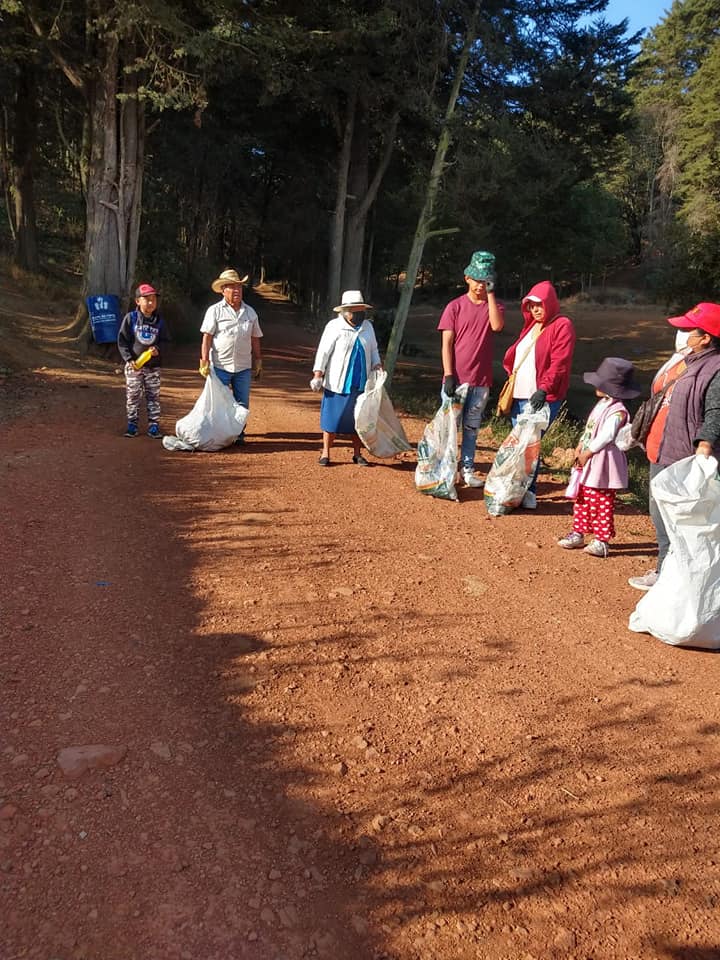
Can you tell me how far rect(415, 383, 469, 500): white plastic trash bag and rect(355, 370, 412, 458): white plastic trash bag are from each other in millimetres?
629

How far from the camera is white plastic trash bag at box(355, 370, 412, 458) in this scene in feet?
21.1

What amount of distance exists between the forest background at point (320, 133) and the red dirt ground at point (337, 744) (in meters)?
8.29

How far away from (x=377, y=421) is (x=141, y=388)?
2.49m

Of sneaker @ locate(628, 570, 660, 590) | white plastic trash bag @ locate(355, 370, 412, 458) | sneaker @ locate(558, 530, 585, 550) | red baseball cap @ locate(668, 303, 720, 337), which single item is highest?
red baseball cap @ locate(668, 303, 720, 337)

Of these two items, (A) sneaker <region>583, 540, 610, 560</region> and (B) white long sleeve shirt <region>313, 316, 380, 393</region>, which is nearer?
(A) sneaker <region>583, 540, 610, 560</region>

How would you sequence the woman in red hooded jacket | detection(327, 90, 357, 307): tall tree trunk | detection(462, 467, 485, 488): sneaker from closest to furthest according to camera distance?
1. the woman in red hooded jacket
2. detection(462, 467, 485, 488): sneaker
3. detection(327, 90, 357, 307): tall tree trunk

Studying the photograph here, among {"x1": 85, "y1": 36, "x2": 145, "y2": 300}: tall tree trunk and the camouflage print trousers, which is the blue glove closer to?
the camouflage print trousers

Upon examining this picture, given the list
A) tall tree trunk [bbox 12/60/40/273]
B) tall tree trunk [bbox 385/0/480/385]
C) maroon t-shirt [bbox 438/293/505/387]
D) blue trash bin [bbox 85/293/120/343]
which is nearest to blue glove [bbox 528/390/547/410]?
maroon t-shirt [bbox 438/293/505/387]

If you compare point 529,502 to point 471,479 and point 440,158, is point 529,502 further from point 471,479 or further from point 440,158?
point 440,158

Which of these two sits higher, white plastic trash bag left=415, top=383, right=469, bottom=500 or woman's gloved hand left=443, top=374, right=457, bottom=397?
woman's gloved hand left=443, top=374, right=457, bottom=397

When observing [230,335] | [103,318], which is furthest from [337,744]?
[103,318]

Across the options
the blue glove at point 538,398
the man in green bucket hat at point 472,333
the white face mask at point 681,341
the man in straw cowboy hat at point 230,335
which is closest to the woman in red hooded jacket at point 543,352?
the blue glove at point 538,398

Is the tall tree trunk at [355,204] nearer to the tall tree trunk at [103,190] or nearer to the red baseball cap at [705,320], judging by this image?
the tall tree trunk at [103,190]

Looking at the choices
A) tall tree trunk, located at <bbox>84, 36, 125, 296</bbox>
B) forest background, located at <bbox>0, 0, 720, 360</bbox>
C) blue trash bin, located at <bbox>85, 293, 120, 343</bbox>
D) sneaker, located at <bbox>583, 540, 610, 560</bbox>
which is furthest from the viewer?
blue trash bin, located at <bbox>85, 293, 120, 343</bbox>
